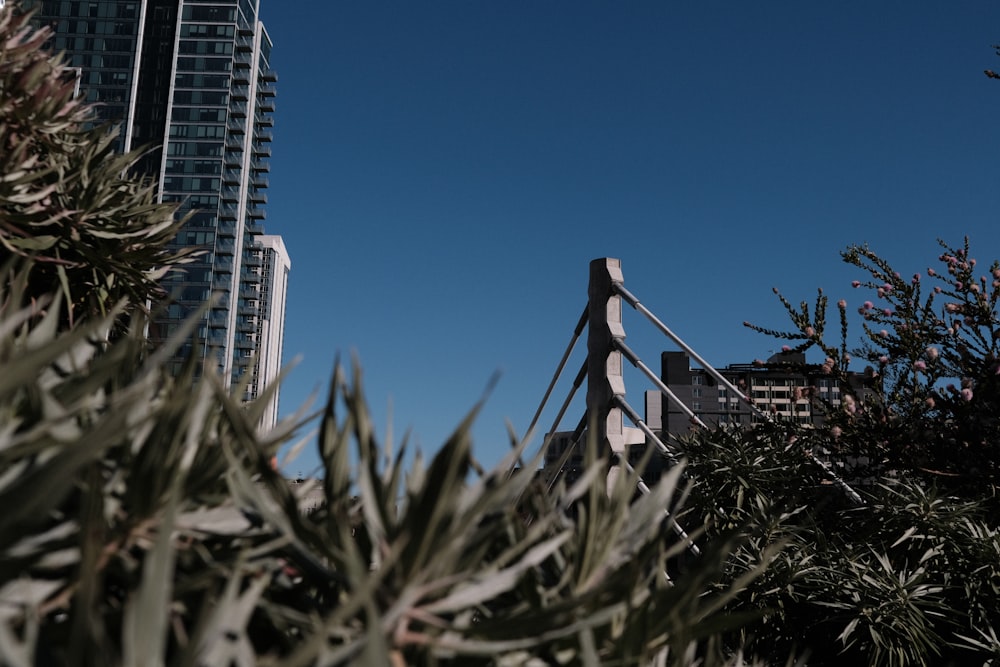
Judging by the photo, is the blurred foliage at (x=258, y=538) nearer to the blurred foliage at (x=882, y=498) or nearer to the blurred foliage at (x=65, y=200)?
the blurred foliage at (x=65, y=200)

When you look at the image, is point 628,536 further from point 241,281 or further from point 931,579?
point 241,281

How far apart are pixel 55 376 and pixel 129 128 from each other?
237ft

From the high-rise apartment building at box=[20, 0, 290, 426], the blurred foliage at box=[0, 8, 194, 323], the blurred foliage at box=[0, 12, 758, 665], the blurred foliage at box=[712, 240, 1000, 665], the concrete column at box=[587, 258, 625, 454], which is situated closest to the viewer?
the blurred foliage at box=[0, 12, 758, 665]

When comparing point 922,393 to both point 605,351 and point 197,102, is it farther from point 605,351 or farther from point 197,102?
point 197,102

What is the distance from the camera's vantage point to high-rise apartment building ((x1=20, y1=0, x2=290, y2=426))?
215 feet

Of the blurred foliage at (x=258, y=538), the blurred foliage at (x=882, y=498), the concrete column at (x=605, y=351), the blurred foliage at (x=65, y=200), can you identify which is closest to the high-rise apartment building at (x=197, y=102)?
the concrete column at (x=605, y=351)

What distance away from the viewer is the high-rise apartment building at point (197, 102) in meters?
65.5

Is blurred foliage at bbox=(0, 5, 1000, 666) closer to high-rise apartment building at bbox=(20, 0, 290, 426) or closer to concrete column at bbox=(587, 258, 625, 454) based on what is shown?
concrete column at bbox=(587, 258, 625, 454)

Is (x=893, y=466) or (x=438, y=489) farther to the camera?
(x=893, y=466)

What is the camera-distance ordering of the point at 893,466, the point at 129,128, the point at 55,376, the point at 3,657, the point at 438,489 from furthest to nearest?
the point at 129,128
the point at 893,466
the point at 55,376
the point at 438,489
the point at 3,657

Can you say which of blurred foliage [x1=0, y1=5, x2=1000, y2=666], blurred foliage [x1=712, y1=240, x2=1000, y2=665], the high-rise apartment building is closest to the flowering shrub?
blurred foliage [x1=712, y1=240, x2=1000, y2=665]

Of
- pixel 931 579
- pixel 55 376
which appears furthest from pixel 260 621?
pixel 931 579

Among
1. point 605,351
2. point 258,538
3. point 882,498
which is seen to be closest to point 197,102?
point 605,351

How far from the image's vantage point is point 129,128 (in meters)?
65.4
